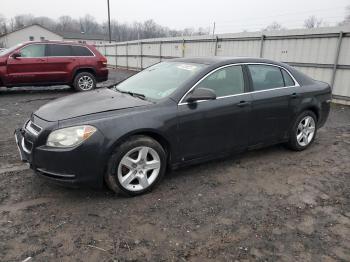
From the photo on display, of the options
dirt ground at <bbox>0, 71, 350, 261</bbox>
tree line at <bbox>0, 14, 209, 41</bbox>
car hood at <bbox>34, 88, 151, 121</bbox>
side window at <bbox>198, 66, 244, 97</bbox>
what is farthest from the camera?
tree line at <bbox>0, 14, 209, 41</bbox>

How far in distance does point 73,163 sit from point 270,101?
9.56 ft

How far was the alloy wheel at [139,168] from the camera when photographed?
3472mm

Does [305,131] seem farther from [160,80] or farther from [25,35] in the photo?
[25,35]

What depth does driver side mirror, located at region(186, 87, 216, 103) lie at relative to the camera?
149 inches

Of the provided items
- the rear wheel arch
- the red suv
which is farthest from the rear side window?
the rear wheel arch

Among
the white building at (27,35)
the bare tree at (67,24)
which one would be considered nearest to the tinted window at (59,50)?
the white building at (27,35)

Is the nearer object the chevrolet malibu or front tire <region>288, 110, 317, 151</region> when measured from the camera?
the chevrolet malibu

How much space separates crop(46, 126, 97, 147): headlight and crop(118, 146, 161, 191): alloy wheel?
18.9 inches

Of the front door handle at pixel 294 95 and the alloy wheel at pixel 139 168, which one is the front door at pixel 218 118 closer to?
the alloy wheel at pixel 139 168

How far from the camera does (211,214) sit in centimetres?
329

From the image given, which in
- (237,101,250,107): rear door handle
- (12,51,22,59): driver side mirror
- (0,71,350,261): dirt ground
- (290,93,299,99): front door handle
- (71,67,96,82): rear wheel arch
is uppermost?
(12,51,22,59): driver side mirror

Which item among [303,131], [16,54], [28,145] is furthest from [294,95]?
[16,54]

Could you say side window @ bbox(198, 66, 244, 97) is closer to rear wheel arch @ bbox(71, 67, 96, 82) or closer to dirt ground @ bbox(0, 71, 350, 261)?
dirt ground @ bbox(0, 71, 350, 261)

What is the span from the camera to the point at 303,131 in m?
5.28
